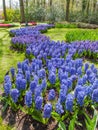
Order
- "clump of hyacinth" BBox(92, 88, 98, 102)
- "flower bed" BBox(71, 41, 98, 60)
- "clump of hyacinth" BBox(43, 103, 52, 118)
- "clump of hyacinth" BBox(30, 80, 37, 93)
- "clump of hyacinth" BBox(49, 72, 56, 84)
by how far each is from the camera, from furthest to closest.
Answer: "flower bed" BBox(71, 41, 98, 60) < "clump of hyacinth" BBox(49, 72, 56, 84) < "clump of hyacinth" BBox(30, 80, 37, 93) < "clump of hyacinth" BBox(92, 88, 98, 102) < "clump of hyacinth" BBox(43, 103, 52, 118)

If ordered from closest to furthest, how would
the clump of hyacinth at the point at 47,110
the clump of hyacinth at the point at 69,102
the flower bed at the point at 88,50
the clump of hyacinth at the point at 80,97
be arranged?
the clump of hyacinth at the point at 47,110 → the clump of hyacinth at the point at 69,102 → the clump of hyacinth at the point at 80,97 → the flower bed at the point at 88,50

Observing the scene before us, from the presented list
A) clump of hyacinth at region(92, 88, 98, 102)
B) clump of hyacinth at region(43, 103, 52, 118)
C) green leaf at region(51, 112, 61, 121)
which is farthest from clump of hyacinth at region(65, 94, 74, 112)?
clump of hyacinth at region(92, 88, 98, 102)

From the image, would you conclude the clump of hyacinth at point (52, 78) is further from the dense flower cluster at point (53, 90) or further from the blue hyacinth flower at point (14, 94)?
the blue hyacinth flower at point (14, 94)

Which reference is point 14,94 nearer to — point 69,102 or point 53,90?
point 53,90

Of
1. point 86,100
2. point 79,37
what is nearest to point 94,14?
point 79,37

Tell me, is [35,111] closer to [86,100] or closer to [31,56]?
[86,100]

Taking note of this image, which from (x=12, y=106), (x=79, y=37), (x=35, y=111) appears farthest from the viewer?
(x=79, y=37)

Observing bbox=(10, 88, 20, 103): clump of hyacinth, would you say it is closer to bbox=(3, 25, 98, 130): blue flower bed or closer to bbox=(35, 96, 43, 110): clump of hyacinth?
bbox=(3, 25, 98, 130): blue flower bed

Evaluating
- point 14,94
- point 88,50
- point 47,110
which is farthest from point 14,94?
point 88,50

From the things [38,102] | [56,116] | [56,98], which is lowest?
[56,98]

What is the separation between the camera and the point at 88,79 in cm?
630

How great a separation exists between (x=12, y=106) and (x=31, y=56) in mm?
4480

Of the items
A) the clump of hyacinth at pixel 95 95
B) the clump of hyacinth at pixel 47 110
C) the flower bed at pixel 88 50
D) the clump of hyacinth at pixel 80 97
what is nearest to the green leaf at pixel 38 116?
the clump of hyacinth at pixel 47 110

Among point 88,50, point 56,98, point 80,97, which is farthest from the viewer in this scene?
point 88,50
